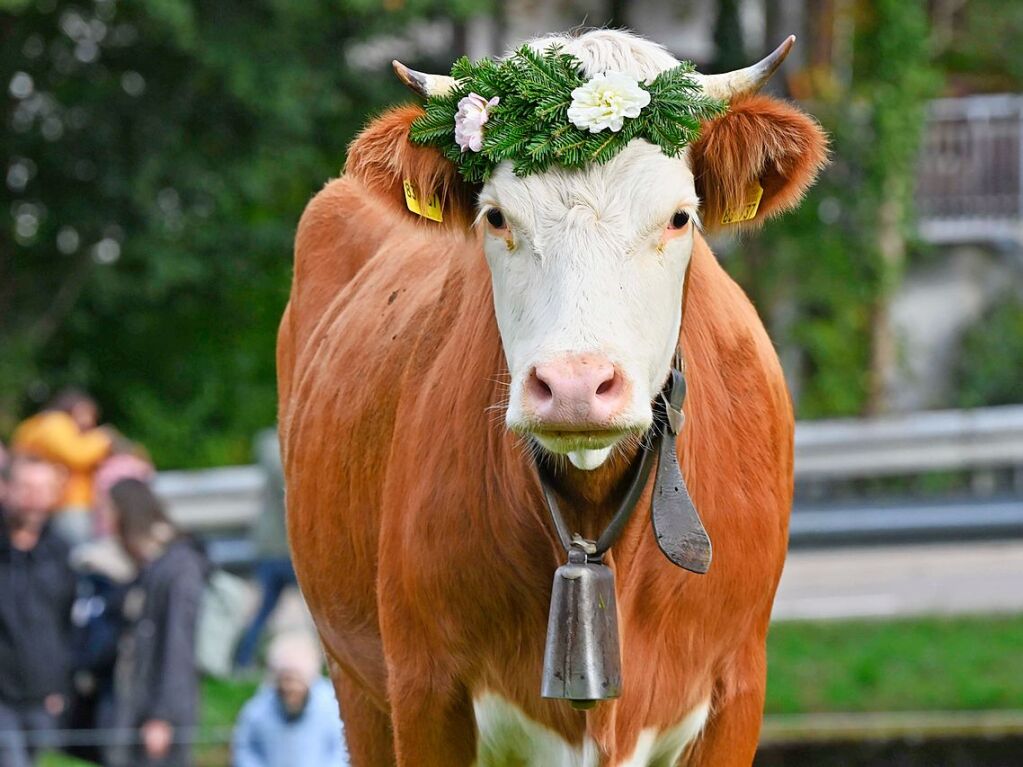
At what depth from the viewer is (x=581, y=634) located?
391 cm

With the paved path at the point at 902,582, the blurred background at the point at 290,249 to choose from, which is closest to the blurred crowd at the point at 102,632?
the blurred background at the point at 290,249

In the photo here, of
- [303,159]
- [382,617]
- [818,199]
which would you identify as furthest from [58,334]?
[382,617]

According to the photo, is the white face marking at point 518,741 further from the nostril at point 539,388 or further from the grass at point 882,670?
the grass at point 882,670

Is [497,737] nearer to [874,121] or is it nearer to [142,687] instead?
[142,687]

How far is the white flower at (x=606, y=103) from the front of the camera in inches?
149

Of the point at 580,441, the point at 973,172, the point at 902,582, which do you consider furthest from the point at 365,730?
the point at 973,172

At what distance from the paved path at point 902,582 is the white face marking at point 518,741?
6.66 meters

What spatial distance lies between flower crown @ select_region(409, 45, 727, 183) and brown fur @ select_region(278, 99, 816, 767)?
173 millimetres

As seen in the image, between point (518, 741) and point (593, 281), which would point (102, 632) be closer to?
point (518, 741)

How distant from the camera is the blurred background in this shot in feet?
41.4

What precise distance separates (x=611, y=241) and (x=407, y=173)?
23.8 inches

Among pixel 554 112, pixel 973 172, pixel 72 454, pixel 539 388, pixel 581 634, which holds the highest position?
pixel 554 112

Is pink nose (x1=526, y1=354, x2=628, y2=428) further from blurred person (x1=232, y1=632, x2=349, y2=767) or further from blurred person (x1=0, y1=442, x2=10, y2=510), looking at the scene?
blurred person (x1=0, y1=442, x2=10, y2=510)

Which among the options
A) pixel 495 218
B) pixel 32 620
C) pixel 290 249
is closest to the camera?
pixel 495 218
